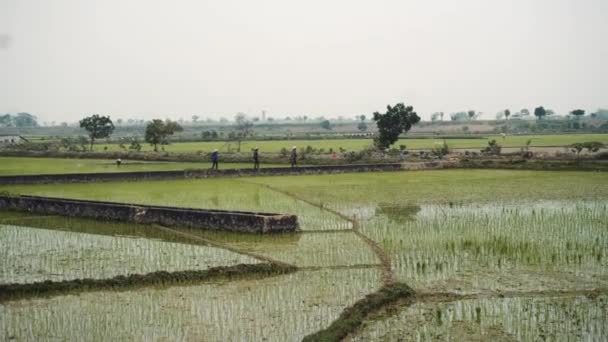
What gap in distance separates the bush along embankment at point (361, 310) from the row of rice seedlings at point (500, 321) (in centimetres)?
20

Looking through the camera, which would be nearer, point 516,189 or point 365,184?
point 516,189

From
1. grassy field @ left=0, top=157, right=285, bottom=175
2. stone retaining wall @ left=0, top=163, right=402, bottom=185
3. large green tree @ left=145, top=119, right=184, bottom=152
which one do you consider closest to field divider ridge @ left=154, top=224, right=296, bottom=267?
stone retaining wall @ left=0, top=163, right=402, bottom=185

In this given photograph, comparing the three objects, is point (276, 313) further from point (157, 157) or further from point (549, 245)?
point (157, 157)

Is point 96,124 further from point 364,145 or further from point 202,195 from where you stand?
point 202,195

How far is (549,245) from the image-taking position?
12664mm

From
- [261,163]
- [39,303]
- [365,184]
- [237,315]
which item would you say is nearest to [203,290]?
[237,315]

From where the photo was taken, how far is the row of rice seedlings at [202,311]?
816cm

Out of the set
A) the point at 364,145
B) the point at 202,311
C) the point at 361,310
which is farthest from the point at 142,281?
the point at 364,145

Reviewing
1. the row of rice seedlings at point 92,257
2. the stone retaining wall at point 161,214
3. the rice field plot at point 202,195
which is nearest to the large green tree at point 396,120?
the rice field plot at point 202,195

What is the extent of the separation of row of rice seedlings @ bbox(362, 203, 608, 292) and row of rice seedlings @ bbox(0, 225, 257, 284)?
3.47 meters

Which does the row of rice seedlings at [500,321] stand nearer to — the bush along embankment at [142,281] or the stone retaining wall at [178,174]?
the bush along embankment at [142,281]

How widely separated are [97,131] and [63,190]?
95.2 ft

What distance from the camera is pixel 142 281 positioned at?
1062cm

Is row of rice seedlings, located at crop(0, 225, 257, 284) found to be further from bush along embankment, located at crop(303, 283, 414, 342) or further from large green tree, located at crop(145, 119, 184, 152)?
large green tree, located at crop(145, 119, 184, 152)
